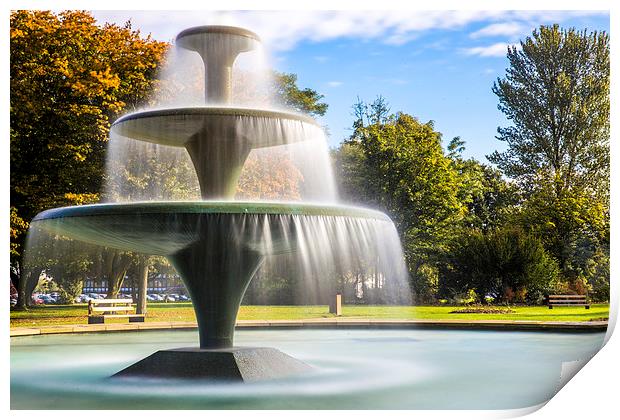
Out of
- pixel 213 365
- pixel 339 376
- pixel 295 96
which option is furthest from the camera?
pixel 295 96

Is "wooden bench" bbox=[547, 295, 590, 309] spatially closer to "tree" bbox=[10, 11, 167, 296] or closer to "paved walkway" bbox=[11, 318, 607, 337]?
"paved walkway" bbox=[11, 318, 607, 337]

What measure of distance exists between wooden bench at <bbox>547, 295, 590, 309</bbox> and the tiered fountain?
2151 centimetres

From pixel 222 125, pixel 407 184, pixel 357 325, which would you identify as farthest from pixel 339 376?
pixel 407 184

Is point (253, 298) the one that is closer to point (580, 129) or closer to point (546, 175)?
point (546, 175)

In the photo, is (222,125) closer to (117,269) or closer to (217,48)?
(217,48)

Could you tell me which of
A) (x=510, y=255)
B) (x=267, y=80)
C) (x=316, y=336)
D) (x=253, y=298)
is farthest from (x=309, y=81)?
(x=316, y=336)

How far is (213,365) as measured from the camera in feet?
33.2

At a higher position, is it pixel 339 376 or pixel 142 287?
pixel 142 287

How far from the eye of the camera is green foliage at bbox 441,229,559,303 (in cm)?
3466

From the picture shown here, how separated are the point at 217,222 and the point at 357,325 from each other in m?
12.3

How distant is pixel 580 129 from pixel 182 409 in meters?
40.2

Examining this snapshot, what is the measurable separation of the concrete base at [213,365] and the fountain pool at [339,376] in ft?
Result: 0.67

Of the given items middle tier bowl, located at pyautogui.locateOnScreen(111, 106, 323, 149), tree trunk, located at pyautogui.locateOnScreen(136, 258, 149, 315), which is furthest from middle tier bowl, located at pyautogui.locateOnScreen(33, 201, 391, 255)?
tree trunk, located at pyautogui.locateOnScreen(136, 258, 149, 315)

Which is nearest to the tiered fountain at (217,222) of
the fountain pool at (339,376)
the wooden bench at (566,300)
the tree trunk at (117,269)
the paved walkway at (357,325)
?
the fountain pool at (339,376)
